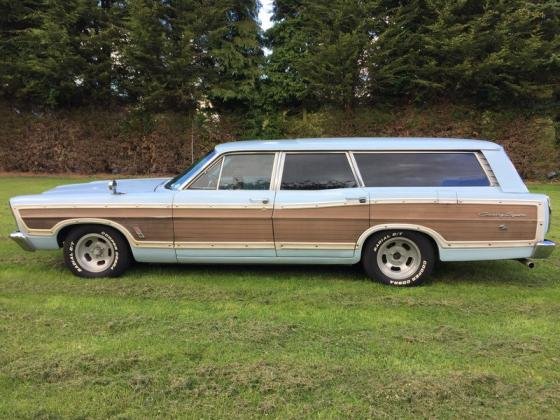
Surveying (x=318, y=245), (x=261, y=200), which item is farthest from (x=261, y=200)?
(x=318, y=245)

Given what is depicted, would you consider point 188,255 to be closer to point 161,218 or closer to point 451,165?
point 161,218

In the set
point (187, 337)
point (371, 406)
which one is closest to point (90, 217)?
point (187, 337)

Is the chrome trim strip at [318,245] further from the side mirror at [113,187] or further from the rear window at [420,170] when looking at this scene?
the side mirror at [113,187]

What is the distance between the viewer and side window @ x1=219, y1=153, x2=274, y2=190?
18.5 ft

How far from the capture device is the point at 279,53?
1973cm

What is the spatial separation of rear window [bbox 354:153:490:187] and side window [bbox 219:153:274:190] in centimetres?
101

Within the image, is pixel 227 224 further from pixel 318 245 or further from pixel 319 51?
pixel 319 51

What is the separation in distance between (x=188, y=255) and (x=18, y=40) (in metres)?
17.7

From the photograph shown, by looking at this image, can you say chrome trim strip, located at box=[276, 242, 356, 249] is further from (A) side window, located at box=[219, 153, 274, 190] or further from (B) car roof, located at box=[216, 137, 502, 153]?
(B) car roof, located at box=[216, 137, 502, 153]

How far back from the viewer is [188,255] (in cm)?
564

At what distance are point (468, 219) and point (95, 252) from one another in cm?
414

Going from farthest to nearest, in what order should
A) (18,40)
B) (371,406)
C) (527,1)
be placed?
(18,40)
(527,1)
(371,406)

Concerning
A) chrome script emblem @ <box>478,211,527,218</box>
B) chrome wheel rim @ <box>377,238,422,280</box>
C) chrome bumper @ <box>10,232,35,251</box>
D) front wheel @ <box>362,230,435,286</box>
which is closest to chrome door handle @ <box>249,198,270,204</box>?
front wheel @ <box>362,230,435,286</box>

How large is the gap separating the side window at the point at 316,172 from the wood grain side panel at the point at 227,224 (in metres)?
0.46
